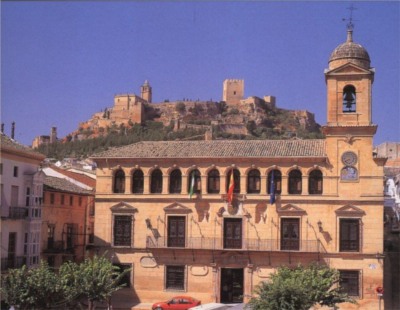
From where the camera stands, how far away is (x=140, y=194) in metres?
41.7

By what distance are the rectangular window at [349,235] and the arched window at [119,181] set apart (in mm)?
13589

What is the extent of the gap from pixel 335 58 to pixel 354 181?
7549 millimetres

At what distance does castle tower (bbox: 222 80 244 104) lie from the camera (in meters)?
148

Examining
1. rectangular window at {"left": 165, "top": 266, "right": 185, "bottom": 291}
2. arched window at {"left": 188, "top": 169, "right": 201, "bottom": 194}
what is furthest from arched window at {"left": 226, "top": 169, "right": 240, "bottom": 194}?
rectangular window at {"left": 165, "top": 266, "right": 185, "bottom": 291}

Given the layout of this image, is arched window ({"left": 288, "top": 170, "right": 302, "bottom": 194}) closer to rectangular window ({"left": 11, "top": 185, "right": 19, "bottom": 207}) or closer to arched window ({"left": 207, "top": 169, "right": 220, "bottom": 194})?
arched window ({"left": 207, "top": 169, "right": 220, "bottom": 194})

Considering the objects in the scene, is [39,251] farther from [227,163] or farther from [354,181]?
[354,181]

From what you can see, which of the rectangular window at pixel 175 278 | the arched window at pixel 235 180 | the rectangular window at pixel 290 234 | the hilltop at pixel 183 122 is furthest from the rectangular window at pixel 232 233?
the hilltop at pixel 183 122

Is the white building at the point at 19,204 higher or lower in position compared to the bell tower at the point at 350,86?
lower

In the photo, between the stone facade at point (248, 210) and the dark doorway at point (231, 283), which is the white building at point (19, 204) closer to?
the stone facade at point (248, 210)

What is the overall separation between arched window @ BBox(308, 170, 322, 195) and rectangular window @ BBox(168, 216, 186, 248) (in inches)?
311

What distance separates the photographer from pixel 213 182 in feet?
135

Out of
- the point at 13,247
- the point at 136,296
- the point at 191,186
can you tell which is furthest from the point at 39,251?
the point at 191,186

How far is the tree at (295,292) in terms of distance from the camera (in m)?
27.2

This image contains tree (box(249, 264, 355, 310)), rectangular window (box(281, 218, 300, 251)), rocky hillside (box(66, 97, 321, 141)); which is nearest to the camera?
tree (box(249, 264, 355, 310))
